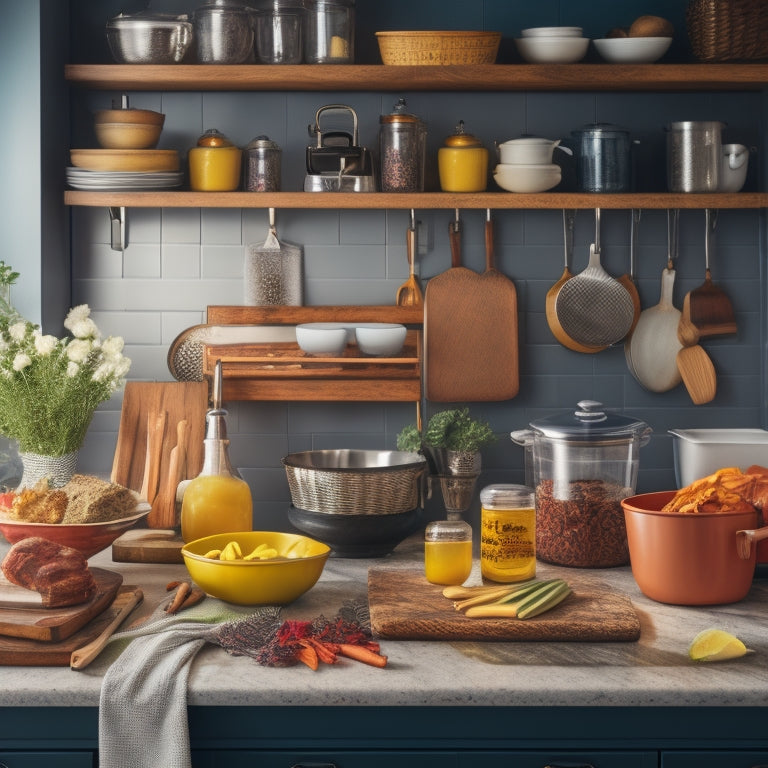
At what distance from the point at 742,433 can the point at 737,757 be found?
123 centimetres

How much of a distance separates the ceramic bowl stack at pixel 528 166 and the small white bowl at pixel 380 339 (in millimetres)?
467

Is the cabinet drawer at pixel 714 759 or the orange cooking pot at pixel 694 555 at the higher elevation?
the orange cooking pot at pixel 694 555

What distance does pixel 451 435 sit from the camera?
2691 mm

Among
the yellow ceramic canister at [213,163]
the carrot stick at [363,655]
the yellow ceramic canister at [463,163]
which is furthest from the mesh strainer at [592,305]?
the carrot stick at [363,655]

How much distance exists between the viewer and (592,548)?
2.27m

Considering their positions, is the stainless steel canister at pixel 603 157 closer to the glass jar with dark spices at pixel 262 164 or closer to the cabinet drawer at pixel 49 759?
the glass jar with dark spices at pixel 262 164

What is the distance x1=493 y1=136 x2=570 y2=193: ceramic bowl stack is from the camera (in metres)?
2.66

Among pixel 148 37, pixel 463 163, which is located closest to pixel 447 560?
pixel 463 163

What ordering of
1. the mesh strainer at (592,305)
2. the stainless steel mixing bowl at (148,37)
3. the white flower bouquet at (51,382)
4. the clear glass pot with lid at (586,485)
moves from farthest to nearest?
1. the mesh strainer at (592,305)
2. the stainless steel mixing bowl at (148,37)
3. the white flower bouquet at (51,382)
4. the clear glass pot with lid at (586,485)

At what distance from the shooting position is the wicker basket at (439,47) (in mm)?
2592

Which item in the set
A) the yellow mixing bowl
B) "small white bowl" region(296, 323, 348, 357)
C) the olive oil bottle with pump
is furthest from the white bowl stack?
the yellow mixing bowl

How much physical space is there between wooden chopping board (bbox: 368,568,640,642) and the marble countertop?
2 centimetres

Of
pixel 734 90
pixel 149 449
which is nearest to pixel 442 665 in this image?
pixel 149 449

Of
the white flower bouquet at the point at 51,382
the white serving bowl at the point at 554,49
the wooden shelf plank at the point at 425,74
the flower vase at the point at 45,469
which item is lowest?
the flower vase at the point at 45,469
